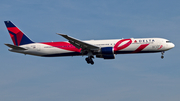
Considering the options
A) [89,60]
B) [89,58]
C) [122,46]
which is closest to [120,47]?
[122,46]

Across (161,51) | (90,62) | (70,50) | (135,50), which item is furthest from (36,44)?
(161,51)

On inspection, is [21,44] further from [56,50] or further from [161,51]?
[161,51]

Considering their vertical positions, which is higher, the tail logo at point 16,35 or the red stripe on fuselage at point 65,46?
the tail logo at point 16,35

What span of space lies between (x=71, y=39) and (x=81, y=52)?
5.09 metres

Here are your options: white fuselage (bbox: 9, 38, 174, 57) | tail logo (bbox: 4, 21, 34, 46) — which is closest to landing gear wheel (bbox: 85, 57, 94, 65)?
white fuselage (bbox: 9, 38, 174, 57)

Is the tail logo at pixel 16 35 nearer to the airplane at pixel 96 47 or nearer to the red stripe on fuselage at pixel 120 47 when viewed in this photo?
the airplane at pixel 96 47

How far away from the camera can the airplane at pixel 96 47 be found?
51875mm

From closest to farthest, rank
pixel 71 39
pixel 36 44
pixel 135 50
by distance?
pixel 71 39 → pixel 135 50 → pixel 36 44

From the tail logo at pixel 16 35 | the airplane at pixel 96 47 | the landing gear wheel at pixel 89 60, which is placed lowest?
the landing gear wheel at pixel 89 60

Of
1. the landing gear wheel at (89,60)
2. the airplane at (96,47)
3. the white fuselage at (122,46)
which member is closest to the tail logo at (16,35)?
the airplane at (96,47)

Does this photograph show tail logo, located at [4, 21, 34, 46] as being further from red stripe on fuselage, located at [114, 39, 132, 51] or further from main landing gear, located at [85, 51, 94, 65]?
red stripe on fuselage, located at [114, 39, 132, 51]

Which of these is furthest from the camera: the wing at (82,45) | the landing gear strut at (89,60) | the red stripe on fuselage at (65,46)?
the landing gear strut at (89,60)

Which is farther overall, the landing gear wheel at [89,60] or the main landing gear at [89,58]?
the landing gear wheel at [89,60]

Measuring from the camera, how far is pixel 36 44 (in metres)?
56.1
